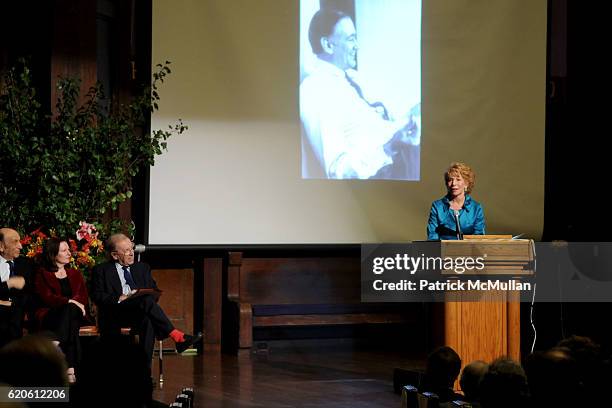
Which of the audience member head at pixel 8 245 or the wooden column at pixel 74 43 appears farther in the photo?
the wooden column at pixel 74 43

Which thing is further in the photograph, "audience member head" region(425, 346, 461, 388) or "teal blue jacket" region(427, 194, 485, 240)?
"teal blue jacket" region(427, 194, 485, 240)

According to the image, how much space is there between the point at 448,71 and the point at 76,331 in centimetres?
390

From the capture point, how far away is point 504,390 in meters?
2.31

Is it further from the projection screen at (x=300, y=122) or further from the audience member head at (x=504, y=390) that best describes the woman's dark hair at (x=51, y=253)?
the audience member head at (x=504, y=390)

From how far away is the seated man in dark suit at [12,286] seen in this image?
5.39 metres

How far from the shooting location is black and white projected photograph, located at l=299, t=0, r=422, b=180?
7.57 m

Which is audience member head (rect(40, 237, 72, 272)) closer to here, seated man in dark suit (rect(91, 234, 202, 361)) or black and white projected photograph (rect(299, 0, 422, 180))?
seated man in dark suit (rect(91, 234, 202, 361))

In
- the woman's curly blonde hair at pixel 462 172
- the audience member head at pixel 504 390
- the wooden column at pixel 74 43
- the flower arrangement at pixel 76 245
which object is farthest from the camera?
the wooden column at pixel 74 43

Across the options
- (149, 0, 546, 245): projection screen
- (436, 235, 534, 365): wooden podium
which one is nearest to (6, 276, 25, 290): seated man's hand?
(149, 0, 546, 245): projection screen

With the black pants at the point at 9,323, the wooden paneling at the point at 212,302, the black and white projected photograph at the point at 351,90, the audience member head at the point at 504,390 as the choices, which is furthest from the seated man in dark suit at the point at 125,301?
the audience member head at the point at 504,390

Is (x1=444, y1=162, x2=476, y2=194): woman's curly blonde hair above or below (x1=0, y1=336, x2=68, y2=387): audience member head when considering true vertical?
above

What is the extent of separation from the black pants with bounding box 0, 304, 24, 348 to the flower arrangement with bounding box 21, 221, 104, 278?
0.55 m

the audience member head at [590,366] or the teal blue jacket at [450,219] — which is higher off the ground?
the teal blue jacket at [450,219]

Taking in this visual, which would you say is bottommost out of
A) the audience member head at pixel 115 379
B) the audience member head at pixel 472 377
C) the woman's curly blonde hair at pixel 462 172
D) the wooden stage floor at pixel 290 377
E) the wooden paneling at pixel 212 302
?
the wooden stage floor at pixel 290 377
